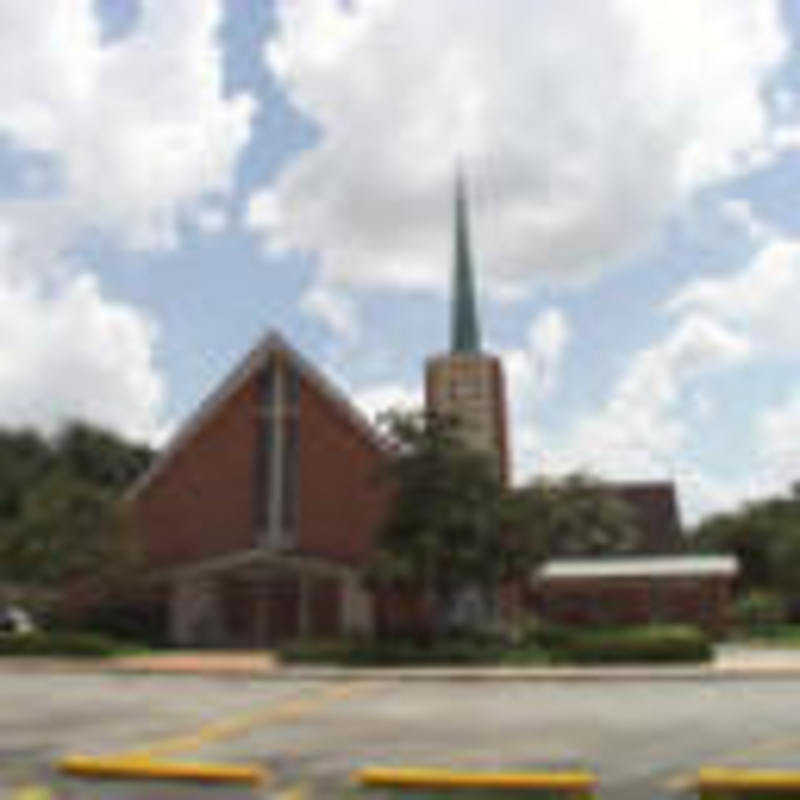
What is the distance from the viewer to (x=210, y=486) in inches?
1607

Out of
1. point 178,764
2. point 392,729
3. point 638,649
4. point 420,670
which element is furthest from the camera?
point 638,649

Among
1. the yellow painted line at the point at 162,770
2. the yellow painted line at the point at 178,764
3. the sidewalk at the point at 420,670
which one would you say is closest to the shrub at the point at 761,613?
the sidewalk at the point at 420,670

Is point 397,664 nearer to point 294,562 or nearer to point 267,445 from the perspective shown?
point 294,562

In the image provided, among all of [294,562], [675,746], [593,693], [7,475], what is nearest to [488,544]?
[294,562]

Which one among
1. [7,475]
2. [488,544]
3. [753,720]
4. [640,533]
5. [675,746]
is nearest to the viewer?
[675,746]

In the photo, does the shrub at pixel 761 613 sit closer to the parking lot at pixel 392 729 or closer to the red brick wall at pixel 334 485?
the red brick wall at pixel 334 485

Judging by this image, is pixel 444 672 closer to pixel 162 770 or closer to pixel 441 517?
pixel 441 517

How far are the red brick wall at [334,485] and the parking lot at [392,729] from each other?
1593 centimetres

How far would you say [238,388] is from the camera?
40.9m

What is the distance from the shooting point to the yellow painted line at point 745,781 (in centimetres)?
916

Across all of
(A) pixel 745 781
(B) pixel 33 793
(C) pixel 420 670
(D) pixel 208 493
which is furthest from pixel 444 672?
(A) pixel 745 781

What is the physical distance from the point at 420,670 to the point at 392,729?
1220 cm

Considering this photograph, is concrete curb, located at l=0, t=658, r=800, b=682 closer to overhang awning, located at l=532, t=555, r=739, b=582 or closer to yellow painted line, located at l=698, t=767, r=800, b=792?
overhang awning, located at l=532, t=555, r=739, b=582

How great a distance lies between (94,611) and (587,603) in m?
17.3
